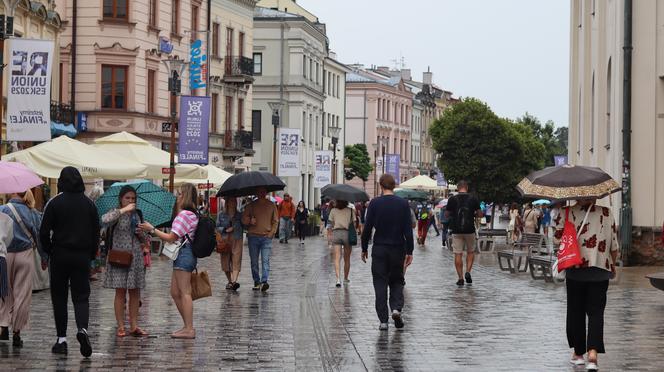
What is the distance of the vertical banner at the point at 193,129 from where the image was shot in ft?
112

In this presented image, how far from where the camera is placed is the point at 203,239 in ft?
45.0

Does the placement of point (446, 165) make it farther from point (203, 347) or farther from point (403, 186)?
point (203, 347)

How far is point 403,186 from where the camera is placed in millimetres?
62000

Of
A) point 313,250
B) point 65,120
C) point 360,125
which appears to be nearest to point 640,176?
point 313,250

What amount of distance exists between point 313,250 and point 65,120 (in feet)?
35.3

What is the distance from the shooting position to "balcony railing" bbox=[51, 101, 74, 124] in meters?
41.8

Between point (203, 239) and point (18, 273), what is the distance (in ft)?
6.55

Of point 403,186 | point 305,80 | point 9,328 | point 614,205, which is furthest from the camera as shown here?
point 305,80

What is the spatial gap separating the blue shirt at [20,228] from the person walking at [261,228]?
7194 millimetres

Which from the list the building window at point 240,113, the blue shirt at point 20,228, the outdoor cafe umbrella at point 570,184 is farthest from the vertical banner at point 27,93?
the building window at point 240,113

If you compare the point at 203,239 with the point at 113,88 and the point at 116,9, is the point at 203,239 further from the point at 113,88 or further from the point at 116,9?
the point at 116,9

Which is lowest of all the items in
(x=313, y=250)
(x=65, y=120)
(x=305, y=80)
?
(x=313, y=250)

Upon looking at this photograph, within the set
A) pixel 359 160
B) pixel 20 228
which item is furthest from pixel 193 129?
pixel 359 160

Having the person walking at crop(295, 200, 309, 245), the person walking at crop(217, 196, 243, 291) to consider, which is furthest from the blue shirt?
the person walking at crop(295, 200, 309, 245)
